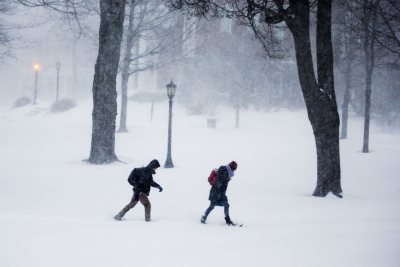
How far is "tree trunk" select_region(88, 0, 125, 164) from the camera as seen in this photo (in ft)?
46.2

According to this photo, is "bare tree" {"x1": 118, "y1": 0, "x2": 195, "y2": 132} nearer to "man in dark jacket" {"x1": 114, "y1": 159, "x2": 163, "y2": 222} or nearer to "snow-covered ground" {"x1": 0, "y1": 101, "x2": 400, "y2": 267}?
"snow-covered ground" {"x1": 0, "y1": 101, "x2": 400, "y2": 267}

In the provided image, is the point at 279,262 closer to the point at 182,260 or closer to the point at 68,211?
the point at 182,260

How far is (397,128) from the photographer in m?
33.2

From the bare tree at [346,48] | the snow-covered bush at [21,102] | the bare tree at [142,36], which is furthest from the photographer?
the snow-covered bush at [21,102]

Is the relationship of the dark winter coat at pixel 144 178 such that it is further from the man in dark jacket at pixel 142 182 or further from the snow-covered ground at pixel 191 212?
the snow-covered ground at pixel 191 212

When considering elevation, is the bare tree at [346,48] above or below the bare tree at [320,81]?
above

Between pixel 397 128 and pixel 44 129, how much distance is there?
91.7ft

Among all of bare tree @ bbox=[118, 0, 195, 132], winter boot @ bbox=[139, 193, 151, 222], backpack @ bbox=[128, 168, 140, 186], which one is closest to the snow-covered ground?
winter boot @ bbox=[139, 193, 151, 222]

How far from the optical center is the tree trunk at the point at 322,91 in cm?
1020

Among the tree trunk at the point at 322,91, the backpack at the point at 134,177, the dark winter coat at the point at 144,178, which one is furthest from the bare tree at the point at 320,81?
the backpack at the point at 134,177

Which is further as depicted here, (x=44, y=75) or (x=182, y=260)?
(x=44, y=75)

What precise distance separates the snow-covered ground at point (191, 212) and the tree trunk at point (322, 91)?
68 centimetres

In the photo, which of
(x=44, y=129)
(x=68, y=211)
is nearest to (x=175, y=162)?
(x=68, y=211)

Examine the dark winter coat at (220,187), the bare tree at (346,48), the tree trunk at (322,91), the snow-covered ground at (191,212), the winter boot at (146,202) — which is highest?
the bare tree at (346,48)
